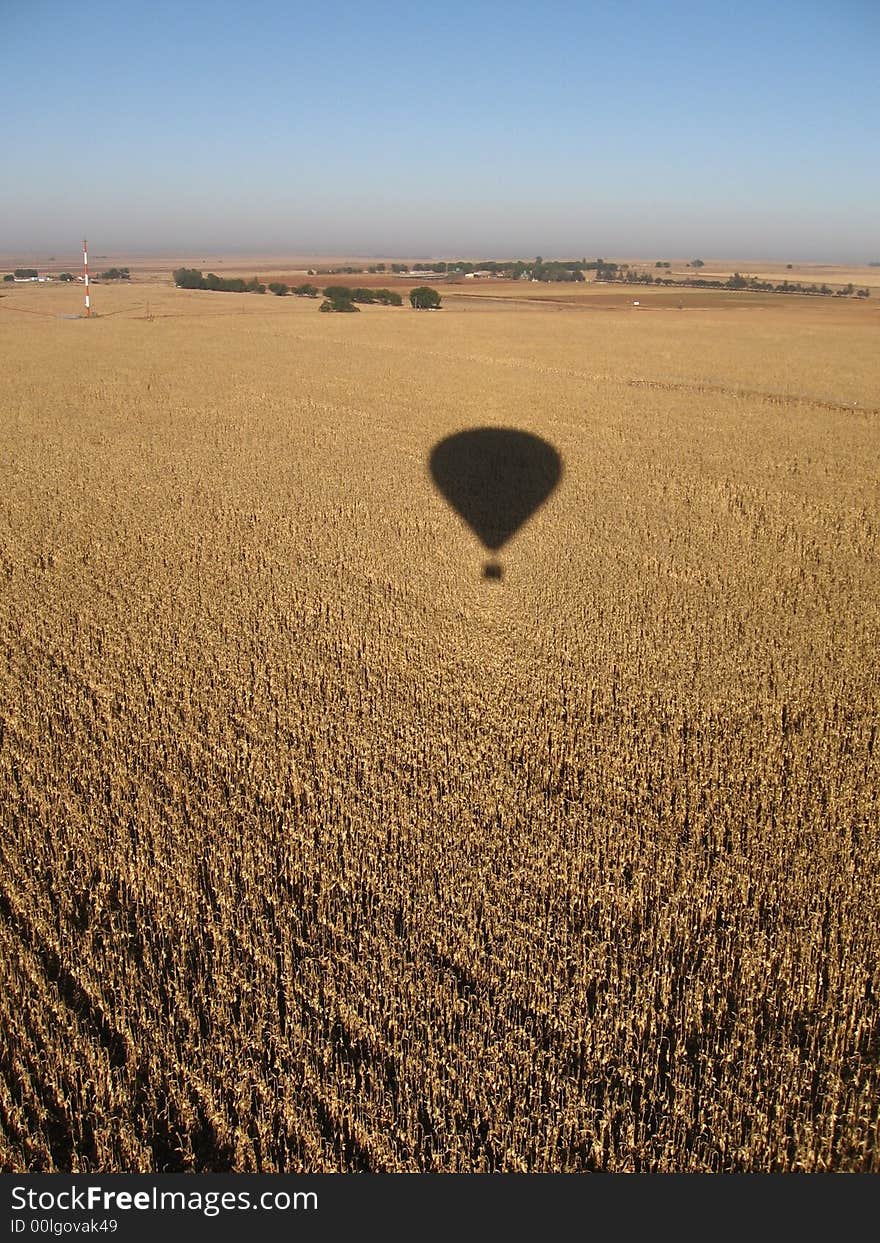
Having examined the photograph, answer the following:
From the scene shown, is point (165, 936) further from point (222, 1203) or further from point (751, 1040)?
point (751, 1040)

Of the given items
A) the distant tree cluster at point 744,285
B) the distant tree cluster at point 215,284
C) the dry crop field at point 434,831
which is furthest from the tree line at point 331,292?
the dry crop field at point 434,831

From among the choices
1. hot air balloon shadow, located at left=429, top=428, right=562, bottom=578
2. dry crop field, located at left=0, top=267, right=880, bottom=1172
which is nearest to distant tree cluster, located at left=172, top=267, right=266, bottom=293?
hot air balloon shadow, located at left=429, top=428, right=562, bottom=578

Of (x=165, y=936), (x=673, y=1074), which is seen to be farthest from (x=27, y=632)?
(x=673, y=1074)

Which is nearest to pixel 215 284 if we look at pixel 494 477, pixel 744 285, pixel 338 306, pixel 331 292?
pixel 331 292

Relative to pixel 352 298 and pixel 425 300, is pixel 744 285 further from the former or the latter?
pixel 352 298

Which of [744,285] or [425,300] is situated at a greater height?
[744,285]

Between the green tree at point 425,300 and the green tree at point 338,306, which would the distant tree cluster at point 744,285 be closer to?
the green tree at point 425,300

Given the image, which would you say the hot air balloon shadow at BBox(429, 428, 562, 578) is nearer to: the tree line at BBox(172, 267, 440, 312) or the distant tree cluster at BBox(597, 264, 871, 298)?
the tree line at BBox(172, 267, 440, 312)
